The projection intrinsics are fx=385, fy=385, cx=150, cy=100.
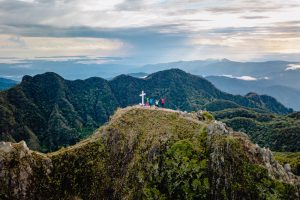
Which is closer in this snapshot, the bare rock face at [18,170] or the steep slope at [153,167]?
the steep slope at [153,167]

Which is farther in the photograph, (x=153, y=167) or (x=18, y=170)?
(x=153, y=167)

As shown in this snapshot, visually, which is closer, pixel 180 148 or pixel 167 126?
pixel 180 148

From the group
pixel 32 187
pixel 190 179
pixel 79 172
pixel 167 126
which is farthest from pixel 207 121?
pixel 32 187

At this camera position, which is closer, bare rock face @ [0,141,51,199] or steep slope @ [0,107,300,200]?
steep slope @ [0,107,300,200]

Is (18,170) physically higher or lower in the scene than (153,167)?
higher

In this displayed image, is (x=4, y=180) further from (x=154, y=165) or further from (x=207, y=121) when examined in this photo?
(x=207, y=121)
